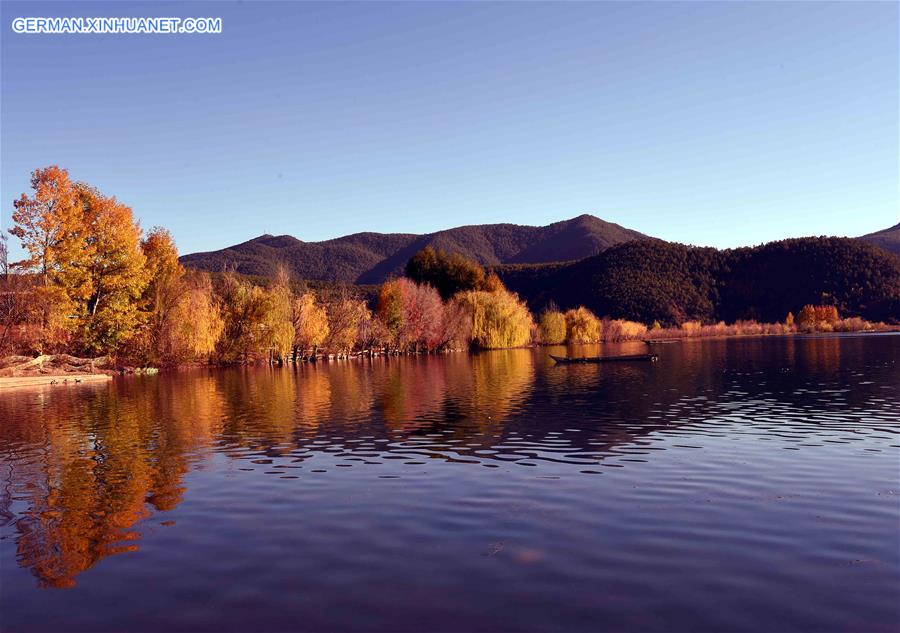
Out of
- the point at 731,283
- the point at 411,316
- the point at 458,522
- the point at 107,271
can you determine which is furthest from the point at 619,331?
the point at 458,522

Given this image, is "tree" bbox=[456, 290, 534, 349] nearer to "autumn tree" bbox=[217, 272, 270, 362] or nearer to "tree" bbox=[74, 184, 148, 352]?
"autumn tree" bbox=[217, 272, 270, 362]

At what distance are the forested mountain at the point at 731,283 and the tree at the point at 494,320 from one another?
2449 inches

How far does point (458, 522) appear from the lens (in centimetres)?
1288

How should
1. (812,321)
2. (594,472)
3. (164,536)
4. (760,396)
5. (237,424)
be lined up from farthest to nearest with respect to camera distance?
(812,321), (760,396), (237,424), (594,472), (164,536)

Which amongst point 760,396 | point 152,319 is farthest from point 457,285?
point 760,396

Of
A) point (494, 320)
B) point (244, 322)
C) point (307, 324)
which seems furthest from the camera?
point (494, 320)

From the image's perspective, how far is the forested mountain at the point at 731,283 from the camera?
170 m

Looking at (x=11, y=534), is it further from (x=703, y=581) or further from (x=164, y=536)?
(x=703, y=581)

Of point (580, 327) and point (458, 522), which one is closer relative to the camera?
point (458, 522)

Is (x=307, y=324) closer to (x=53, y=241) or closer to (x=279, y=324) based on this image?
(x=279, y=324)

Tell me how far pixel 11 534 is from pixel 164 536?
2854mm

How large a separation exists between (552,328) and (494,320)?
18.6 meters

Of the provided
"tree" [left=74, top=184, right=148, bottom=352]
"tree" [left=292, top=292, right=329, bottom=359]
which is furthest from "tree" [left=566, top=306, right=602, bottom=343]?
"tree" [left=74, top=184, right=148, bottom=352]

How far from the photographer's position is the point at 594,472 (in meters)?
17.0
